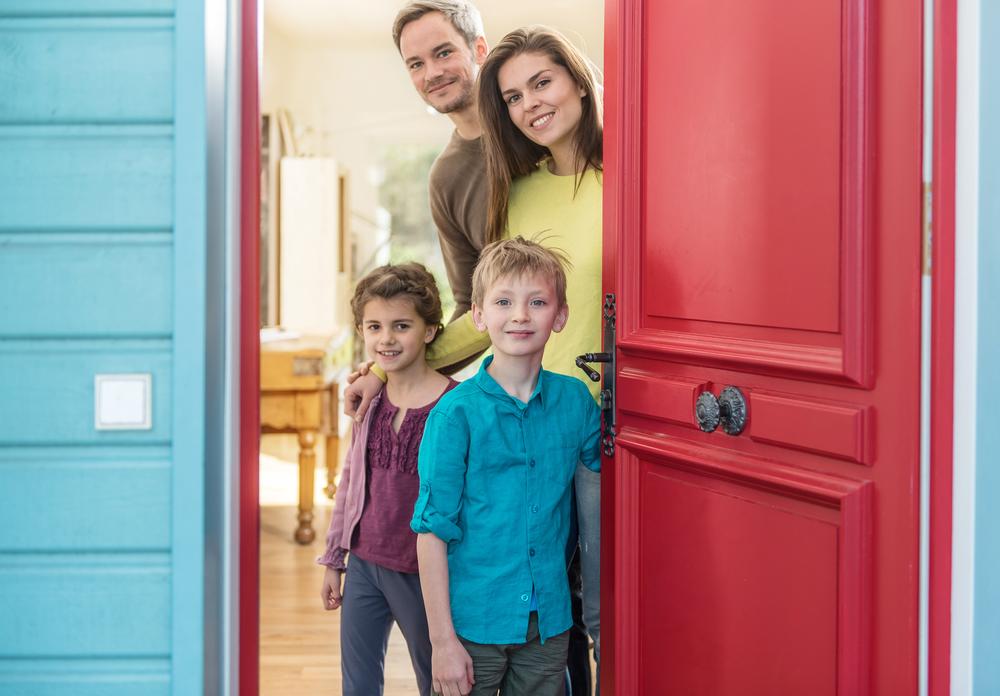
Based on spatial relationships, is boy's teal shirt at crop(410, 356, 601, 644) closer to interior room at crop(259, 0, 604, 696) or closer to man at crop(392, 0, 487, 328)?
man at crop(392, 0, 487, 328)

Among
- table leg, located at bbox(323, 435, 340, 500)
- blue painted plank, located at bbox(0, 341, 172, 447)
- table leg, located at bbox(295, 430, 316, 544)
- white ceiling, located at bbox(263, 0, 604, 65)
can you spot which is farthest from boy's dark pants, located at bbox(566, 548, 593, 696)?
white ceiling, located at bbox(263, 0, 604, 65)

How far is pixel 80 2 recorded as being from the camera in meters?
1.45

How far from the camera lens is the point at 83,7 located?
4.75 feet

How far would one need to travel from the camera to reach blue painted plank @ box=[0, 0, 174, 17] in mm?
1444

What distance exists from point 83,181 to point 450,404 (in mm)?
752

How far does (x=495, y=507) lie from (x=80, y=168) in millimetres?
934

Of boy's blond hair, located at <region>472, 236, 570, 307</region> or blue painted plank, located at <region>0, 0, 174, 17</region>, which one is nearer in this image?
blue painted plank, located at <region>0, 0, 174, 17</region>

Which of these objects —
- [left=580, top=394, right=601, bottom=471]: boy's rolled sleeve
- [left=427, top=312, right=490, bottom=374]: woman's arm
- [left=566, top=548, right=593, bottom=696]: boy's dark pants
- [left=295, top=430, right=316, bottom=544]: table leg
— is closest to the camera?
[left=580, top=394, right=601, bottom=471]: boy's rolled sleeve

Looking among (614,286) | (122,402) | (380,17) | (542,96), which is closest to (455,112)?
(542,96)

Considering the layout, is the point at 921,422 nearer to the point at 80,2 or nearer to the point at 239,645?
the point at 239,645

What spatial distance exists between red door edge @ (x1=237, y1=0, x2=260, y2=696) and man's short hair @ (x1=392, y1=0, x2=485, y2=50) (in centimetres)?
116

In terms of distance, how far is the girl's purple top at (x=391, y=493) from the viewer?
2160 millimetres

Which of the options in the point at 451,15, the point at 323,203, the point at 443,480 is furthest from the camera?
the point at 323,203

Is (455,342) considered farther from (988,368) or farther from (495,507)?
(988,368)
